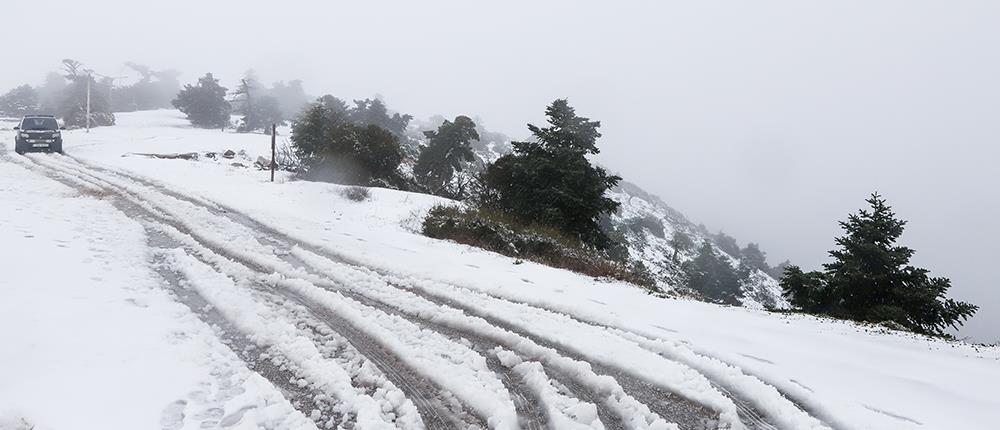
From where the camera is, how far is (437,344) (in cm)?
468

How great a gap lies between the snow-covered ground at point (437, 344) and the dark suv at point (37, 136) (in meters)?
18.5

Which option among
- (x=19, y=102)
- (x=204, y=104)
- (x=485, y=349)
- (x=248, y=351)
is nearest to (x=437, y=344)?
(x=485, y=349)

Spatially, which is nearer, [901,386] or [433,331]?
[901,386]

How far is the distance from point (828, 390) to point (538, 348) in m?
2.68

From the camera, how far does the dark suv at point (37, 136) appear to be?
72.8 feet

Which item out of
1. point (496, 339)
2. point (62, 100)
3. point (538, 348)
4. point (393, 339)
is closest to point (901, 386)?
point (538, 348)

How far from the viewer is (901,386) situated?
455 centimetres

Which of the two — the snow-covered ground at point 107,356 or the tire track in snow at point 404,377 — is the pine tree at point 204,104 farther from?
the tire track in snow at point 404,377

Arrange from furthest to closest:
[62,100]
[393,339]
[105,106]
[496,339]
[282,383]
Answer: [62,100], [105,106], [496,339], [393,339], [282,383]

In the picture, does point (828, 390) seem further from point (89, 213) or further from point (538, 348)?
point (89, 213)

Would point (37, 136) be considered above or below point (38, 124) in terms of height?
below

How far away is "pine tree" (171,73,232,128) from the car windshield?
3529cm

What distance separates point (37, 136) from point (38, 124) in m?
1.11

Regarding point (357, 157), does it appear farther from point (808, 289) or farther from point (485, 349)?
point (485, 349)
